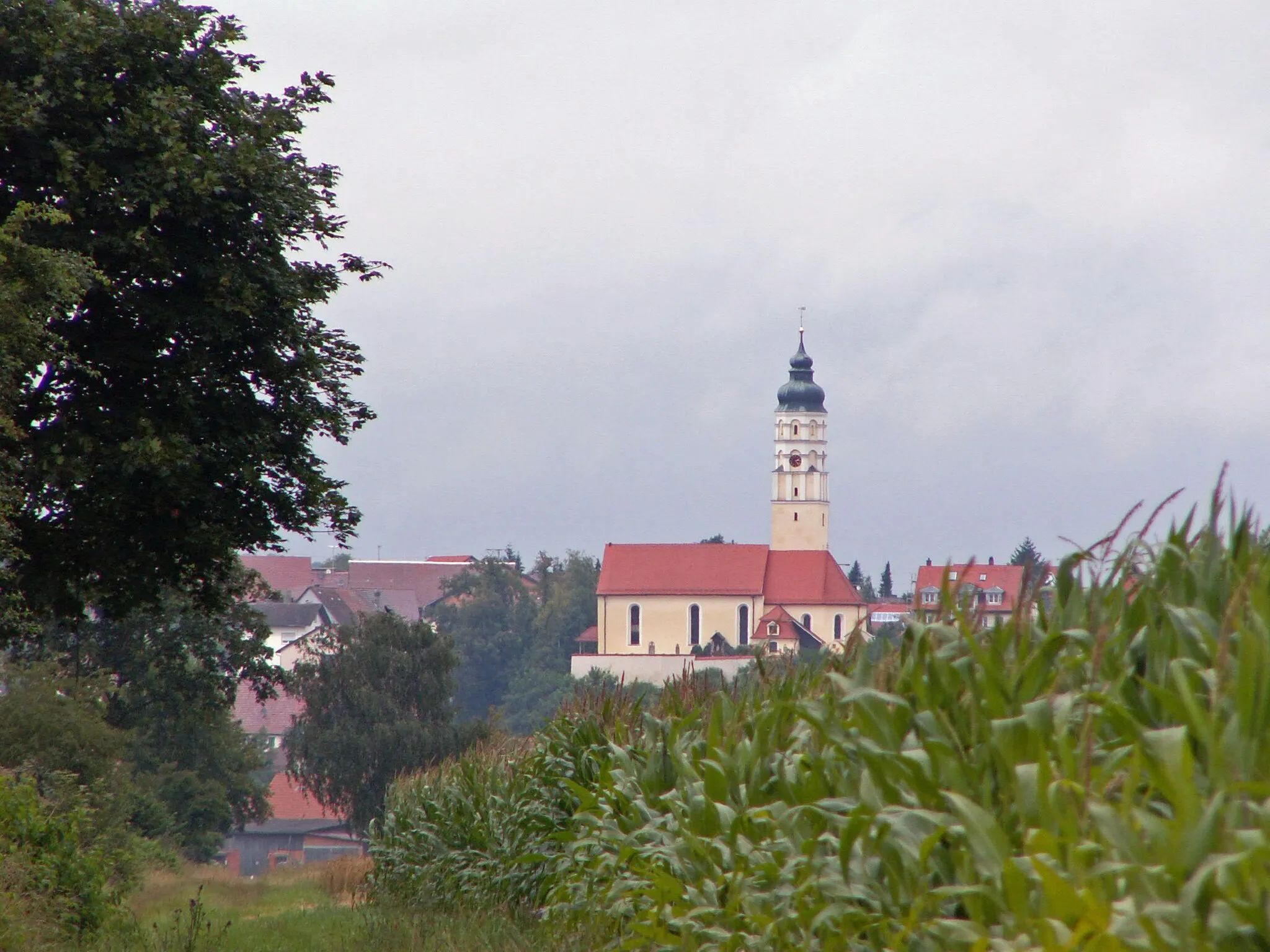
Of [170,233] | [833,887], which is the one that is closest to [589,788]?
[833,887]

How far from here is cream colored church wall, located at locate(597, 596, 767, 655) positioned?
13012 centimetres


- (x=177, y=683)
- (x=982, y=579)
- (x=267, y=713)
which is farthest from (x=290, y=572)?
(x=177, y=683)

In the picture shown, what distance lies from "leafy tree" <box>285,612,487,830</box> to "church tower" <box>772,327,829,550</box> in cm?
6734

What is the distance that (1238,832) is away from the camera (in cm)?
312

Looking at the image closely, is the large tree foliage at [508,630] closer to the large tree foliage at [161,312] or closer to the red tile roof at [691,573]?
the red tile roof at [691,573]

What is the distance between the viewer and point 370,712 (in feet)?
228

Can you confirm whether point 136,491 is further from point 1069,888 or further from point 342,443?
point 1069,888

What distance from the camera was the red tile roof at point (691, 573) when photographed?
13012 cm

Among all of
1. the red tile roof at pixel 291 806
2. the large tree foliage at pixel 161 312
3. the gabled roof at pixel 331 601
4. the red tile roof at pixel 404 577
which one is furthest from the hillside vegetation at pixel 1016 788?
the red tile roof at pixel 404 577

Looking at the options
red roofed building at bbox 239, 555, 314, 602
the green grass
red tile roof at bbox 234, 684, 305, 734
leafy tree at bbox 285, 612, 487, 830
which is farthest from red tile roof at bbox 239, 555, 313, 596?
the green grass

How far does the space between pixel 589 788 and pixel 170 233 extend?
27.2 ft

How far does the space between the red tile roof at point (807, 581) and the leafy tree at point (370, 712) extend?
Answer: 5845cm

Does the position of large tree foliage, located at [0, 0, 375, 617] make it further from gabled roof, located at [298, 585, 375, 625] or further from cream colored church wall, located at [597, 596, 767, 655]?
gabled roof, located at [298, 585, 375, 625]

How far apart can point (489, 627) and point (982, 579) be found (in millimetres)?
54475
